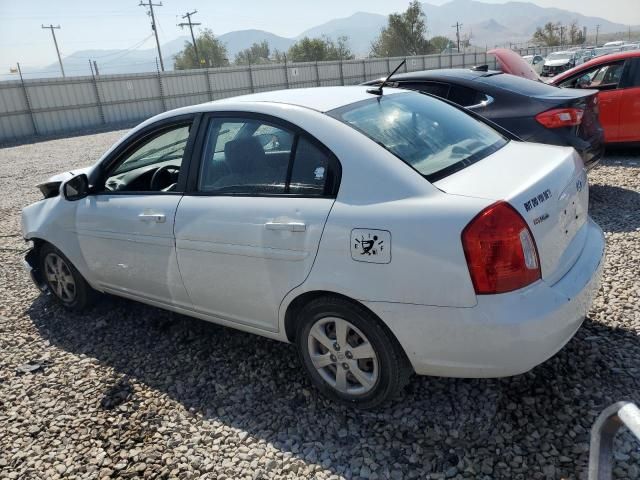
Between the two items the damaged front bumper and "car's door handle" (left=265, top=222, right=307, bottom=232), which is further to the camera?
the damaged front bumper

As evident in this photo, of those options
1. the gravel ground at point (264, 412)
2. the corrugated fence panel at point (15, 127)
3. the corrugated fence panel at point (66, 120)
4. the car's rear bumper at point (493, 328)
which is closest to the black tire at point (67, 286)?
the gravel ground at point (264, 412)

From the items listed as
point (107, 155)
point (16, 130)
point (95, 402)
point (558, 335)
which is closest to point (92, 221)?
point (107, 155)

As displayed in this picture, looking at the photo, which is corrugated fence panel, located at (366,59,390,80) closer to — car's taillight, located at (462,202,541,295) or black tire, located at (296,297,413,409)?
black tire, located at (296,297,413,409)

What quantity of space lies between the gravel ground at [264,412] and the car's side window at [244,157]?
1184mm

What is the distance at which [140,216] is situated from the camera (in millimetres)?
3354

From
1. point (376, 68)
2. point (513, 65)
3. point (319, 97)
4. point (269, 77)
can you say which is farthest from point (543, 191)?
point (376, 68)

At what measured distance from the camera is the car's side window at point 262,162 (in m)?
2.67

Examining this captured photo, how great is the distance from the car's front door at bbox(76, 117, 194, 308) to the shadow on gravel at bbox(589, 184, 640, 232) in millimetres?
4055

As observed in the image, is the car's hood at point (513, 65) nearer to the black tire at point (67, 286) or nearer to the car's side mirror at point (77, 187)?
the car's side mirror at point (77, 187)

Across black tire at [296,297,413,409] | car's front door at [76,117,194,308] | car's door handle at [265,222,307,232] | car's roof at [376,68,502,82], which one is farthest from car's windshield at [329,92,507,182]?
car's roof at [376,68,502,82]

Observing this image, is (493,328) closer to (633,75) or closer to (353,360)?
(353,360)

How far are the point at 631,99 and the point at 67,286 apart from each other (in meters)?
7.51

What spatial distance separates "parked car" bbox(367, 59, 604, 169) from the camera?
529 cm

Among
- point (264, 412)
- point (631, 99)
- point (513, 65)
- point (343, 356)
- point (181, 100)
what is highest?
point (513, 65)
